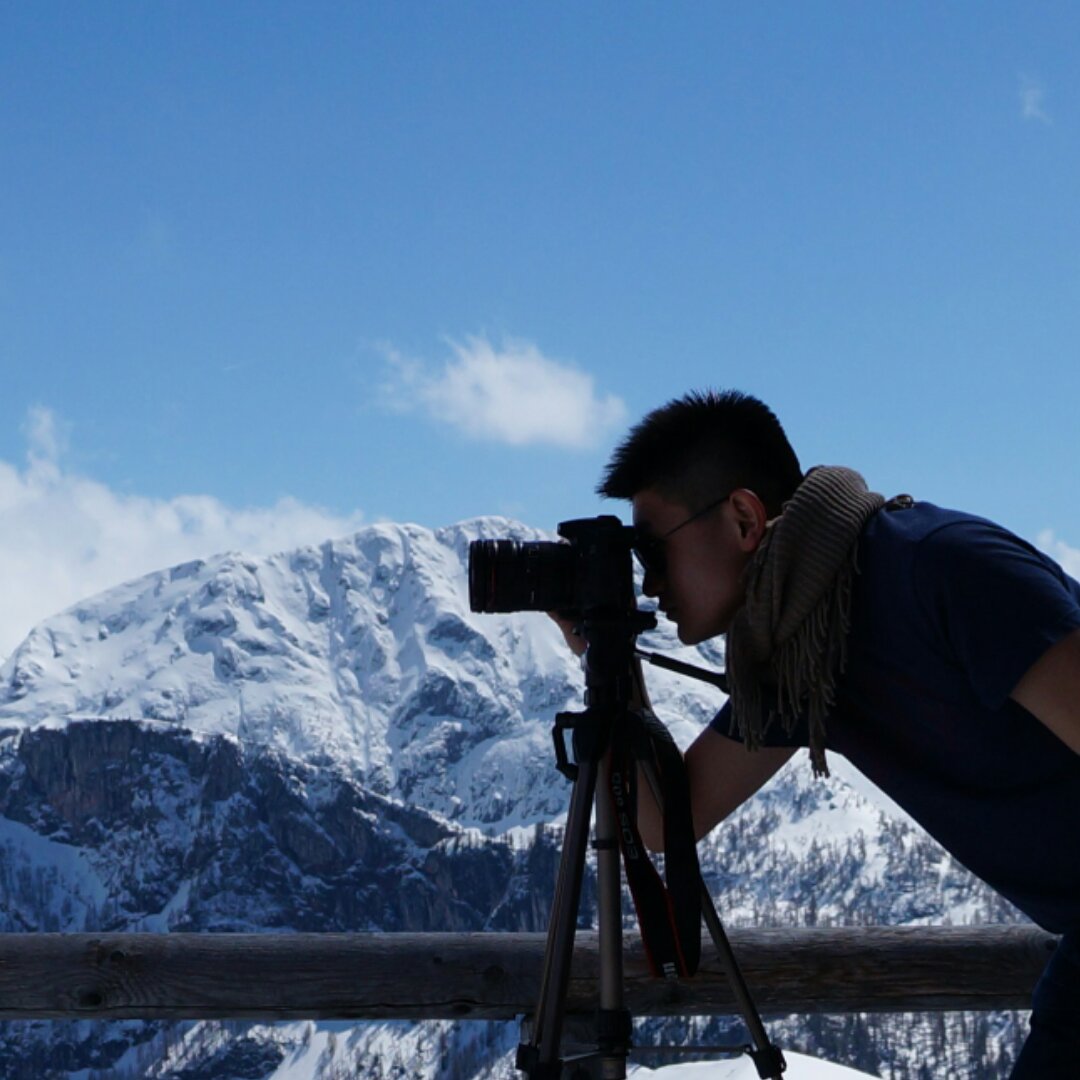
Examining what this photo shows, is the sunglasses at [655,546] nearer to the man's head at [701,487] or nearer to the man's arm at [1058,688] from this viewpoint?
the man's head at [701,487]

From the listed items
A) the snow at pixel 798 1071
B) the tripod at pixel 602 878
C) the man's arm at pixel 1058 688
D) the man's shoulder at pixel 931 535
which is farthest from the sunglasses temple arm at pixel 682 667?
the snow at pixel 798 1071

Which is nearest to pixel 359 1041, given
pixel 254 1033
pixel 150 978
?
pixel 254 1033

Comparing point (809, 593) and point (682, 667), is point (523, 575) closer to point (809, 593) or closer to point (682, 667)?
point (682, 667)

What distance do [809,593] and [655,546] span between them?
40 cm

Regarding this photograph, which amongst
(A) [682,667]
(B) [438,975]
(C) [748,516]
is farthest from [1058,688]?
(B) [438,975]

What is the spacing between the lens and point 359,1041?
177 m

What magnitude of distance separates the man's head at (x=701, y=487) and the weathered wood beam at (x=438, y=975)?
4.79 feet

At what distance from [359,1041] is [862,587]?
Answer: 613ft

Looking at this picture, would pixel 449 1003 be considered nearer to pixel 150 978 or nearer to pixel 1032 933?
pixel 150 978

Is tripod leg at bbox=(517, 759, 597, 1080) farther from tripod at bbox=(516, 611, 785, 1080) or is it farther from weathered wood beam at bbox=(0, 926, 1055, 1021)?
weathered wood beam at bbox=(0, 926, 1055, 1021)

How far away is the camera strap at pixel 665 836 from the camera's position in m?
2.41

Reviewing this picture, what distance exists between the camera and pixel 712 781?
8.25ft

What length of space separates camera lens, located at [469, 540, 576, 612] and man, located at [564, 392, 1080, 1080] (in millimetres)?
215

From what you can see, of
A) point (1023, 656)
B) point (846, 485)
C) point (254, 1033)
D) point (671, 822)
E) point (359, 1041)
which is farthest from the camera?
point (254, 1033)
